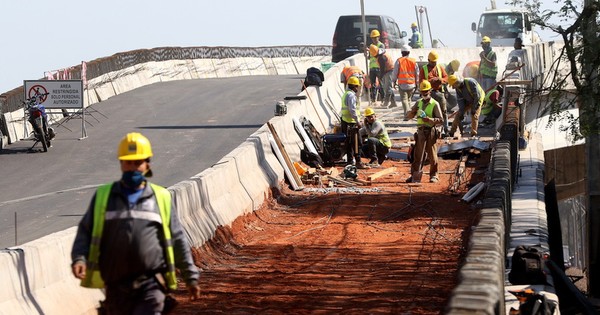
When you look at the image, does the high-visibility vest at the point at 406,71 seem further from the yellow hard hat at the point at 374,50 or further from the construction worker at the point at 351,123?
the construction worker at the point at 351,123

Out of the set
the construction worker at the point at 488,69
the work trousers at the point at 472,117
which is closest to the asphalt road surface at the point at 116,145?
the work trousers at the point at 472,117

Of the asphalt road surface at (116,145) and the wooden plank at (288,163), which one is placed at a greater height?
the wooden plank at (288,163)

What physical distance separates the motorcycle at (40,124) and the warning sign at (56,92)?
2.50 ft

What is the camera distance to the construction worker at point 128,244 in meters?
7.47

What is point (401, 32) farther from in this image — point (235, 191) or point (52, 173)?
point (235, 191)

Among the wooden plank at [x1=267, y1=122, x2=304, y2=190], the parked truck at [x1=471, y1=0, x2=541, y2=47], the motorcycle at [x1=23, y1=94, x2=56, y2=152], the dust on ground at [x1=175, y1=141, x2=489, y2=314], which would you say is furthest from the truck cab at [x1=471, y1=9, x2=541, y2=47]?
the wooden plank at [x1=267, y1=122, x2=304, y2=190]

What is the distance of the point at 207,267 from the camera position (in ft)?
47.5

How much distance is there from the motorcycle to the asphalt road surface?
0.98ft

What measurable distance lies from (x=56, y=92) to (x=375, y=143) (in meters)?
10.2

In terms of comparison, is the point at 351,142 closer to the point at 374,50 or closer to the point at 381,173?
the point at 381,173

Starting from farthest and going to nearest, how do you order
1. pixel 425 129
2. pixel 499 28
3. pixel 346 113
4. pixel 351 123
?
1. pixel 499 28
2. pixel 351 123
3. pixel 346 113
4. pixel 425 129

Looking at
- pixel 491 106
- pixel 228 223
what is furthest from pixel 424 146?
pixel 491 106

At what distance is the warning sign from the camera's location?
1193 inches

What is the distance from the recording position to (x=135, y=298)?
7.50 m
